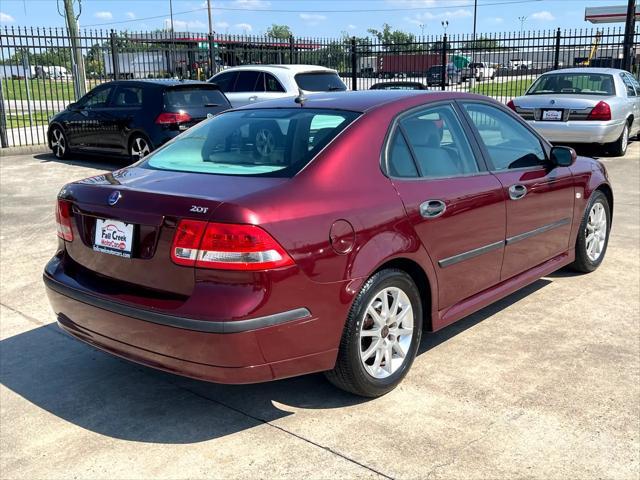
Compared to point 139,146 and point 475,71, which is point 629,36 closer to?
point 139,146

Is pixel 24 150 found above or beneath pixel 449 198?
beneath

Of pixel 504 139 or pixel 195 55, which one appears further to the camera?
pixel 195 55

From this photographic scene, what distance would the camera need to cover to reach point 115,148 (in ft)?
37.7

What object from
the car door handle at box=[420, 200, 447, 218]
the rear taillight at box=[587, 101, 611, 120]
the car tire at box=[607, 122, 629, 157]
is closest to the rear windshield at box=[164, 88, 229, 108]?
the rear taillight at box=[587, 101, 611, 120]

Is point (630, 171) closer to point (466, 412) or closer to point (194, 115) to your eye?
point (194, 115)

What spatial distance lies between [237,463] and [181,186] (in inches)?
51.8

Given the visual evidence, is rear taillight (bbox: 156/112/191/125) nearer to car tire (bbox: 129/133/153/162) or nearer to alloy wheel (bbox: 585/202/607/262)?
car tire (bbox: 129/133/153/162)

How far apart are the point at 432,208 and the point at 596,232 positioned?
256cm

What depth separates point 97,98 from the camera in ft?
39.3

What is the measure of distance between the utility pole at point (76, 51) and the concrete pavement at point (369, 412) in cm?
1257

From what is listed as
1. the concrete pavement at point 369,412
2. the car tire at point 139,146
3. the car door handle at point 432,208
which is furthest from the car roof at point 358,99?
the car tire at point 139,146

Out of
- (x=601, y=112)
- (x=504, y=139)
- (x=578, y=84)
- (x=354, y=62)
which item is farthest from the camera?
(x=354, y=62)

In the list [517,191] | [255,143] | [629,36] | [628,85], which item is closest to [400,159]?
[255,143]

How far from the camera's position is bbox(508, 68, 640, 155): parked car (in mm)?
11523
